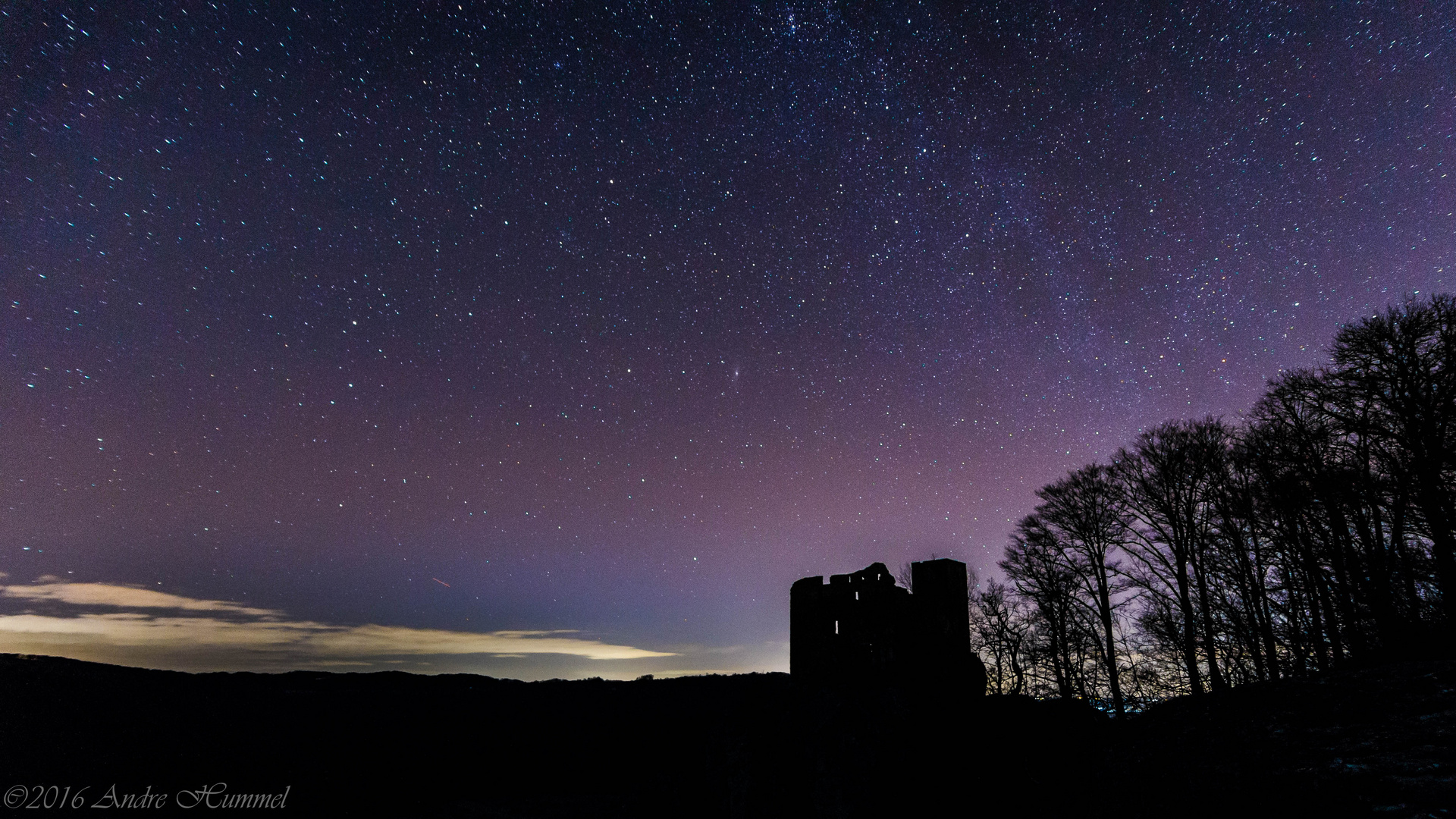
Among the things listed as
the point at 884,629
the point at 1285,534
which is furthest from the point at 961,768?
the point at 1285,534

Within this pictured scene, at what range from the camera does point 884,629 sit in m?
21.9

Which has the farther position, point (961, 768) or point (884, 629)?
point (884, 629)

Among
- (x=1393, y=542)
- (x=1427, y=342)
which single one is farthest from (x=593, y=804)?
(x=1427, y=342)

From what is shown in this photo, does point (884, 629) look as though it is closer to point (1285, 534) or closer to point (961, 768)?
point (961, 768)

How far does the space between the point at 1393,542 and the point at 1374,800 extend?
1792 cm

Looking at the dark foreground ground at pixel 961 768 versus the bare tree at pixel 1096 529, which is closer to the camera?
the dark foreground ground at pixel 961 768

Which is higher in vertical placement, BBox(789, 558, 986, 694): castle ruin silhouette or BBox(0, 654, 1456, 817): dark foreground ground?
BBox(789, 558, 986, 694): castle ruin silhouette

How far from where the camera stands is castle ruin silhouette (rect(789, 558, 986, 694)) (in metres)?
20.9

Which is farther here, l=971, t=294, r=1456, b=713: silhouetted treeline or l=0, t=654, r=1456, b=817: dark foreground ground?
l=971, t=294, r=1456, b=713: silhouetted treeline

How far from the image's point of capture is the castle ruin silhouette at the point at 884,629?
2089cm

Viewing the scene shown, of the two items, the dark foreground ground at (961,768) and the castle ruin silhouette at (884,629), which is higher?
the castle ruin silhouette at (884,629)

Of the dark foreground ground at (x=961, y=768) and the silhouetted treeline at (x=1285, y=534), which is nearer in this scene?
the dark foreground ground at (x=961, y=768)

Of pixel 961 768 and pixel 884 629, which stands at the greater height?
pixel 884 629

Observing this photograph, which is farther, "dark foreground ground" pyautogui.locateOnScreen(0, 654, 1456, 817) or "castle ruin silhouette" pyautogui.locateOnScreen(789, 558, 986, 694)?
"castle ruin silhouette" pyautogui.locateOnScreen(789, 558, 986, 694)
